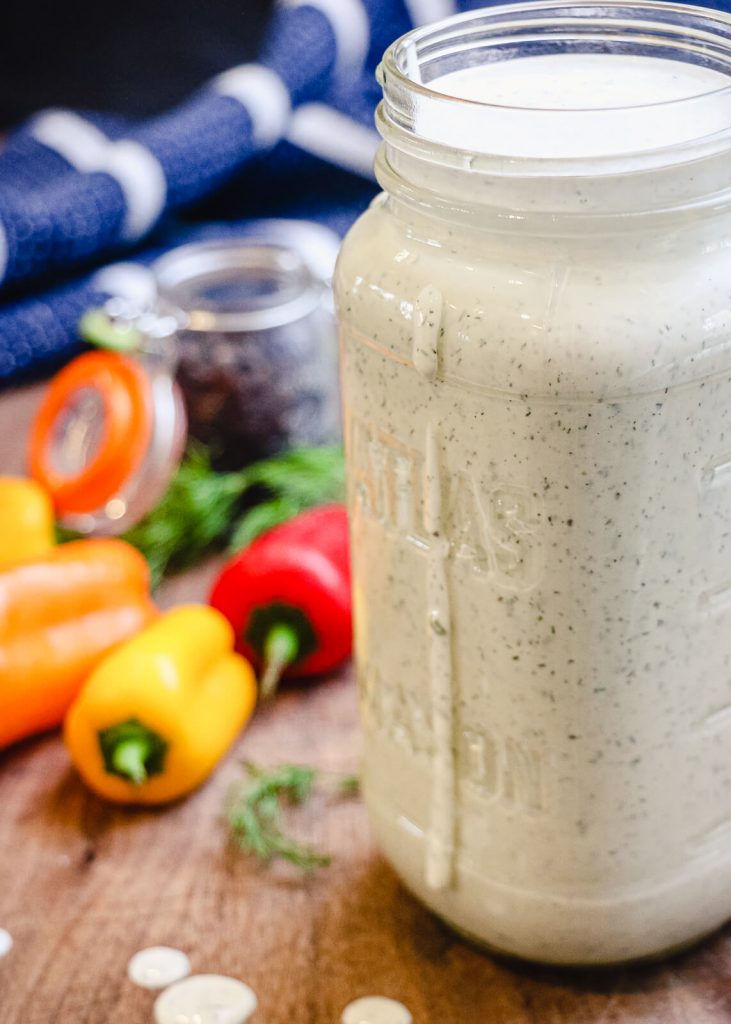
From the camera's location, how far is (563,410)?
0.76 m

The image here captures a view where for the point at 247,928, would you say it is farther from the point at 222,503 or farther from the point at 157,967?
the point at 222,503

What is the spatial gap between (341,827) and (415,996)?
22 cm

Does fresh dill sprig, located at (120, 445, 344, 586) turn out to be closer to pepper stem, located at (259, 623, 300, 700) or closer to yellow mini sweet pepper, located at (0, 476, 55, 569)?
yellow mini sweet pepper, located at (0, 476, 55, 569)

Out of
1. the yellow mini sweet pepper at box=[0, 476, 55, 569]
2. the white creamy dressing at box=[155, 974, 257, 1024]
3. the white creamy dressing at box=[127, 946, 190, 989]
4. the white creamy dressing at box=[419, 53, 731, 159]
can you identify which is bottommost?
the white creamy dressing at box=[127, 946, 190, 989]

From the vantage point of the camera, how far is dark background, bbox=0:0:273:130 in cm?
248

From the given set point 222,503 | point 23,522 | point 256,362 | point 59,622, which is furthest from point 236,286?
point 59,622

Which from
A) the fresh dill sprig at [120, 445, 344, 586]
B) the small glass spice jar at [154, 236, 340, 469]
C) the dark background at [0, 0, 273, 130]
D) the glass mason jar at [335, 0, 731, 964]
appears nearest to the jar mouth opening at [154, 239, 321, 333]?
the small glass spice jar at [154, 236, 340, 469]

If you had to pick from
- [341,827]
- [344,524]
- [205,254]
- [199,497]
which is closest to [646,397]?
[341,827]

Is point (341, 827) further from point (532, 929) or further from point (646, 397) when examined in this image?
point (646, 397)

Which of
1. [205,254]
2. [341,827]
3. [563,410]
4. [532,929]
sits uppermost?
[563,410]

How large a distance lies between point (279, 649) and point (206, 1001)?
1.37 feet

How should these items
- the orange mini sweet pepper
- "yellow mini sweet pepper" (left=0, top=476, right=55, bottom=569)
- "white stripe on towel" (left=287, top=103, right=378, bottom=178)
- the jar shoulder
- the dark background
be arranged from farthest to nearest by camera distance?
1. the dark background
2. "white stripe on towel" (left=287, top=103, right=378, bottom=178)
3. "yellow mini sweet pepper" (left=0, top=476, right=55, bottom=569)
4. the orange mini sweet pepper
5. the jar shoulder

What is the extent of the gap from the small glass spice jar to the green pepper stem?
1.71ft

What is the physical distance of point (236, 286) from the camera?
1683mm
